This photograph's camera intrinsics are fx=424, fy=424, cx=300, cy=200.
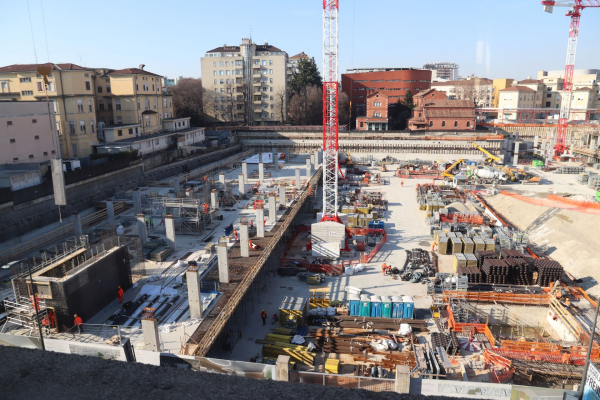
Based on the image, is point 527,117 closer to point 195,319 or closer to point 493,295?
point 493,295

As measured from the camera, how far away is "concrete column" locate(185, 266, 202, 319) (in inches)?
453

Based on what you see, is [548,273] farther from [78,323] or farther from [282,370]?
[78,323]

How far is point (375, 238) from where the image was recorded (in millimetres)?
22250

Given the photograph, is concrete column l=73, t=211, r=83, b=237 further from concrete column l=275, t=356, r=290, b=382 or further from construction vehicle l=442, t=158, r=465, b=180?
construction vehicle l=442, t=158, r=465, b=180

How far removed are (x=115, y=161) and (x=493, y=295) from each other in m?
23.2

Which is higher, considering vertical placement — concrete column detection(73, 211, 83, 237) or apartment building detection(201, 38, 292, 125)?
apartment building detection(201, 38, 292, 125)

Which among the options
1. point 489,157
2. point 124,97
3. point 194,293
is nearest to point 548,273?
point 194,293

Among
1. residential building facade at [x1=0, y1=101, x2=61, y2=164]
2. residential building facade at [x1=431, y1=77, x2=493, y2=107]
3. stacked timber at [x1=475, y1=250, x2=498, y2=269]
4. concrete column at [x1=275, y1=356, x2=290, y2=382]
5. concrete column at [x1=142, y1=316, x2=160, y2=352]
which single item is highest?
residential building facade at [x1=431, y1=77, x2=493, y2=107]

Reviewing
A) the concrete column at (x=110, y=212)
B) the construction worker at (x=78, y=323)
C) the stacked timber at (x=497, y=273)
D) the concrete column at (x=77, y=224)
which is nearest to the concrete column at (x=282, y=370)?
the construction worker at (x=78, y=323)

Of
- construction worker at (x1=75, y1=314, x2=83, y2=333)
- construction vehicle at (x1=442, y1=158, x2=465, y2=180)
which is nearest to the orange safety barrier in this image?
construction vehicle at (x1=442, y1=158, x2=465, y2=180)

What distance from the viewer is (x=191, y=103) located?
55.8 meters

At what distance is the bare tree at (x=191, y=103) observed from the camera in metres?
55.4

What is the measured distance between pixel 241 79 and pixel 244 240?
149ft

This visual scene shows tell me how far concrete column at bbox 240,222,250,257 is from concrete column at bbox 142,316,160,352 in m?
6.49
